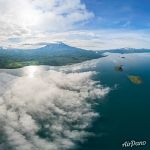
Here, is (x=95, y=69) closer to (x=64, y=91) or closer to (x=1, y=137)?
(x=64, y=91)

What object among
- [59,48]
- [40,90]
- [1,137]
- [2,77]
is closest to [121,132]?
[40,90]

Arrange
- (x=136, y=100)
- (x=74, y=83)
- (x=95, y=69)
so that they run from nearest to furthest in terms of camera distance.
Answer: (x=74, y=83) < (x=136, y=100) < (x=95, y=69)

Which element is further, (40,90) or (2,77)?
(2,77)

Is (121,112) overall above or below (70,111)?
Answer: below

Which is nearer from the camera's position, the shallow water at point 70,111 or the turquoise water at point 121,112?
the shallow water at point 70,111

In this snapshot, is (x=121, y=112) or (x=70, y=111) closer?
(x=70, y=111)

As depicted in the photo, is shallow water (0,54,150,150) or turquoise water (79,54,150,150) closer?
shallow water (0,54,150,150)
